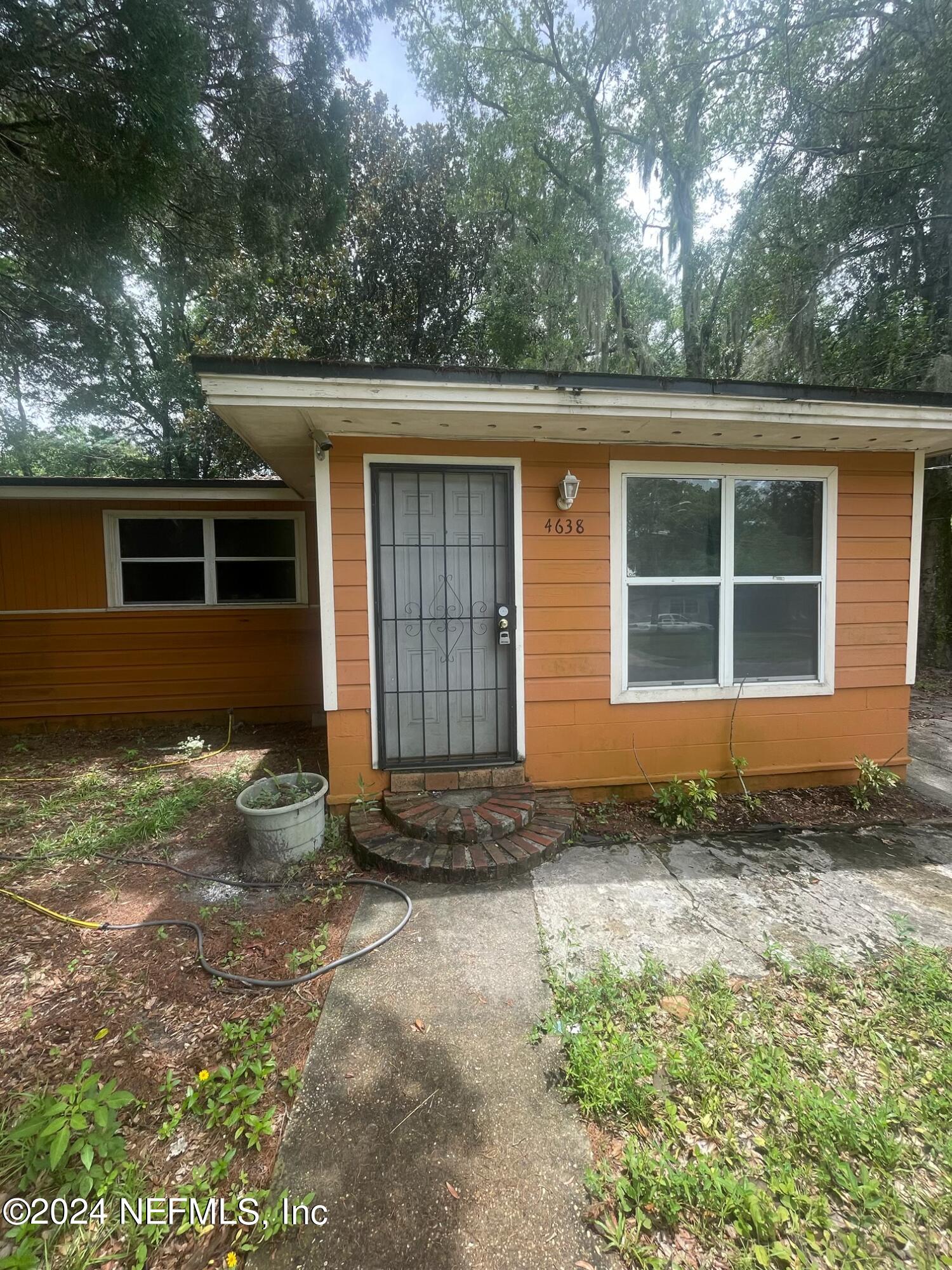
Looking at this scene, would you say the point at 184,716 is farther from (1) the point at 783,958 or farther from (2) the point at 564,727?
(1) the point at 783,958

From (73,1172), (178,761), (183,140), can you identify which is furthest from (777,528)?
(178,761)

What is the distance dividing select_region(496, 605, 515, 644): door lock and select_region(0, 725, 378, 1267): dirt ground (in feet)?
5.13

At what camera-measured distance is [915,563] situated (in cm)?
380

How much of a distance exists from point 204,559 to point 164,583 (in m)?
0.52

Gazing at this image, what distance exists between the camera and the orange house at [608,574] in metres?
3.08

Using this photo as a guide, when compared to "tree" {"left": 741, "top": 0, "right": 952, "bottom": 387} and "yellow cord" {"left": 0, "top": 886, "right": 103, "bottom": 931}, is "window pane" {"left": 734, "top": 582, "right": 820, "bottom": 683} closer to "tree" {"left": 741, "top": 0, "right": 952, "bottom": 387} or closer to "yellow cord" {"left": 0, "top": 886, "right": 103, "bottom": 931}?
"yellow cord" {"left": 0, "top": 886, "right": 103, "bottom": 931}

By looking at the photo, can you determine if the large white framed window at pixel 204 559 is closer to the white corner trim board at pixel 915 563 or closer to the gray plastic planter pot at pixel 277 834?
the gray plastic planter pot at pixel 277 834

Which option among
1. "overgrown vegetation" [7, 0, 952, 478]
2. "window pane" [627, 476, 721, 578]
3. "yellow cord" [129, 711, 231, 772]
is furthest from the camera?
"yellow cord" [129, 711, 231, 772]

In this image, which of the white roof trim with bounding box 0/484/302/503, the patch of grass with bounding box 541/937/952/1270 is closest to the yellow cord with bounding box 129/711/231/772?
the white roof trim with bounding box 0/484/302/503

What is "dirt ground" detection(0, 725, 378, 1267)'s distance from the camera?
158cm

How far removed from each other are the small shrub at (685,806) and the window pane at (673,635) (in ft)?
2.32

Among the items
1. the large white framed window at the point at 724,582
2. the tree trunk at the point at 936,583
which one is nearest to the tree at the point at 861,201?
the tree trunk at the point at 936,583

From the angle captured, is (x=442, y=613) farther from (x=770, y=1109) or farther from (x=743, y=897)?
(x=770, y=1109)

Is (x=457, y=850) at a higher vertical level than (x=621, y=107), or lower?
lower
